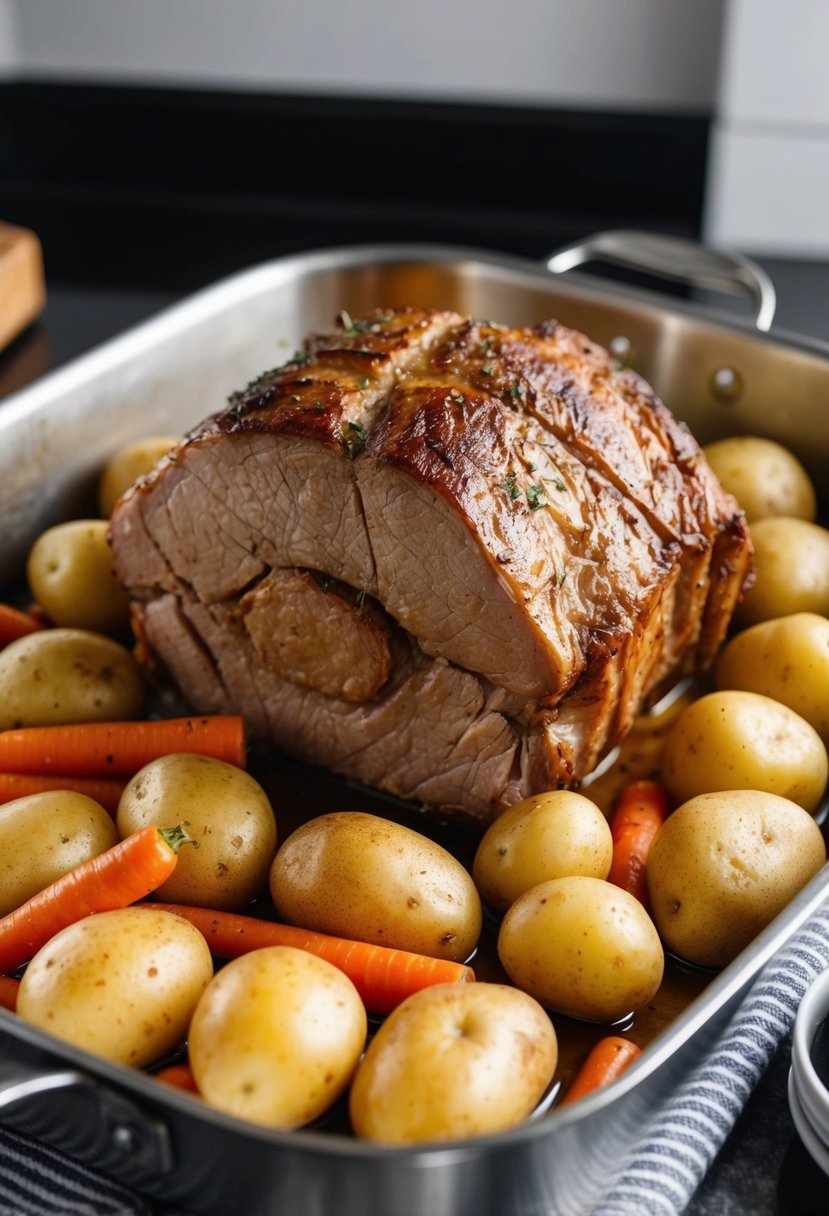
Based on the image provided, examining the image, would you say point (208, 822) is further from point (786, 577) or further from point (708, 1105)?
point (786, 577)

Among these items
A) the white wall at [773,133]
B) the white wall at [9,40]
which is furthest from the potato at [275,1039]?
the white wall at [9,40]

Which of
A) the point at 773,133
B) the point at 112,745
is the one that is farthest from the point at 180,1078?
the point at 773,133

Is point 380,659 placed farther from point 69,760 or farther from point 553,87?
point 553,87

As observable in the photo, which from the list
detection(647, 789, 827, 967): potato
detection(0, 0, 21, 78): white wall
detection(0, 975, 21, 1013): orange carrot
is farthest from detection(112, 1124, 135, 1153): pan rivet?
detection(0, 0, 21, 78): white wall

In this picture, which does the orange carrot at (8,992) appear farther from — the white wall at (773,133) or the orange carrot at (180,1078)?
the white wall at (773,133)

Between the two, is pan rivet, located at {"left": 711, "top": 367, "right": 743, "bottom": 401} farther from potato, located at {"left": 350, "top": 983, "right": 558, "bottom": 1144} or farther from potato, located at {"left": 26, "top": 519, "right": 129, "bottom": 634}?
potato, located at {"left": 350, "top": 983, "right": 558, "bottom": 1144}

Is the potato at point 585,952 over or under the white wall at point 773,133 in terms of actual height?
under

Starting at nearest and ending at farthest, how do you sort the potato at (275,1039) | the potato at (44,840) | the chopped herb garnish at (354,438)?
the potato at (275,1039), the potato at (44,840), the chopped herb garnish at (354,438)
